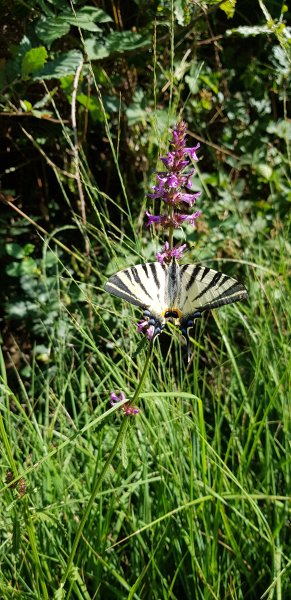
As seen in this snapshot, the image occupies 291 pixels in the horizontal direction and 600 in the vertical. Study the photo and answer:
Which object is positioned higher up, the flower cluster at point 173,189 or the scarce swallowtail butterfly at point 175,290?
the flower cluster at point 173,189

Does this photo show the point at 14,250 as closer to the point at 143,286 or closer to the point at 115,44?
the point at 115,44

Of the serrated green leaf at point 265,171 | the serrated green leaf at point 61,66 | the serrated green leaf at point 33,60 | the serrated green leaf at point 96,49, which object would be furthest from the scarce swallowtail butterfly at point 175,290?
the serrated green leaf at point 265,171

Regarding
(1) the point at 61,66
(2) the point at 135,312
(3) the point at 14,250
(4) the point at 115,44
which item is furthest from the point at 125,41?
(2) the point at 135,312

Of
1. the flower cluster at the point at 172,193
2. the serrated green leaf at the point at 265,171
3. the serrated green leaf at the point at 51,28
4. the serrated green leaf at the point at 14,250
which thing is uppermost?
the serrated green leaf at the point at 51,28

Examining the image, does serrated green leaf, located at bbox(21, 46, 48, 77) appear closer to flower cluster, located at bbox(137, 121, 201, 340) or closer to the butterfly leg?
flower cluster, located at bbox(137, 121, 201, 340)

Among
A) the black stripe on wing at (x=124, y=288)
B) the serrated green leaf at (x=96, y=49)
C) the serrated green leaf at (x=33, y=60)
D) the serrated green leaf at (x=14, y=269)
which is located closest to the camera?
the black stripe on wing at (x=124, y=288)

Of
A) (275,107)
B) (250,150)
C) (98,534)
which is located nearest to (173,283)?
(98,534)

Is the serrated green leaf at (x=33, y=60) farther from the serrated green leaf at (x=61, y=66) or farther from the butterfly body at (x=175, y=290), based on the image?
the butterfly body at (x=175, y=290)
